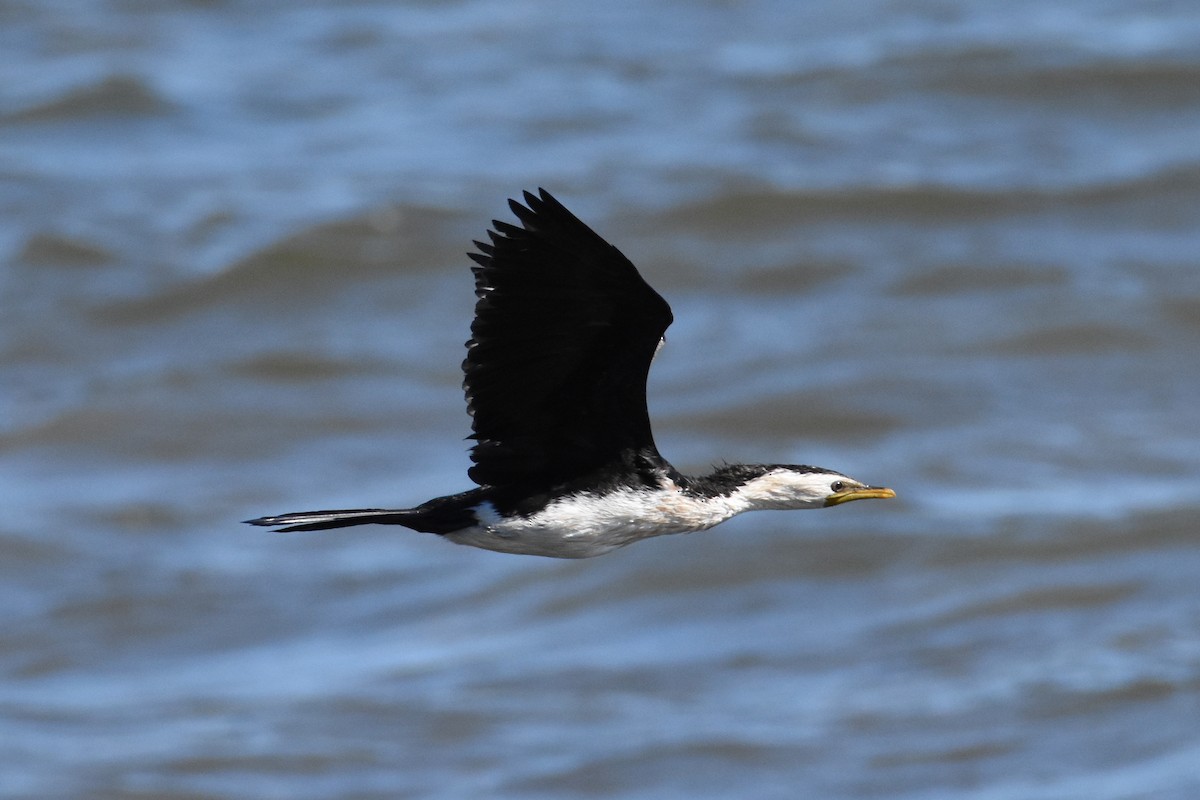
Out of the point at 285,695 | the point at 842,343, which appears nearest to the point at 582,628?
the point at 285,695

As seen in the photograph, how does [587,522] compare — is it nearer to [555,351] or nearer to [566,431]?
[566,431]

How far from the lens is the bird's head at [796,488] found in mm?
8336

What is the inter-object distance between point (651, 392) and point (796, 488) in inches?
498

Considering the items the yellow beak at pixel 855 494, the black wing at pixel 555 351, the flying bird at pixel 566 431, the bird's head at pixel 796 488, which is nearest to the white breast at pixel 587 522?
the flying bird at pixel 566 431

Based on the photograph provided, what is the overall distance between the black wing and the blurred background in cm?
702

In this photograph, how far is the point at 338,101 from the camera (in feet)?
89.4

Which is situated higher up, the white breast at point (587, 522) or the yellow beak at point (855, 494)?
the yellow beak at point (855, 494)

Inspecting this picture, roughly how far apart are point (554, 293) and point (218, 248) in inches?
665

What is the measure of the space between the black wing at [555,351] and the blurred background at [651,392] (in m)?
7.02

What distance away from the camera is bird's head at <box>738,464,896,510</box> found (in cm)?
834

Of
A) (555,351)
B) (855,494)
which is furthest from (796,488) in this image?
(555,351)

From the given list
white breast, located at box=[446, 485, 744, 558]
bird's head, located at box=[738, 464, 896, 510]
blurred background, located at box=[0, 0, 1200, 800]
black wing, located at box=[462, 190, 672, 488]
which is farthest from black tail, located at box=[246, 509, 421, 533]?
blurred background, located at box=[0, 0, 1200, 800]

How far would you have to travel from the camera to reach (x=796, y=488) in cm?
836

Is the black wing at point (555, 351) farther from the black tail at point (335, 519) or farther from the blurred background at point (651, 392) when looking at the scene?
the blurred background at point (651, 392)
